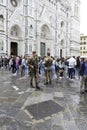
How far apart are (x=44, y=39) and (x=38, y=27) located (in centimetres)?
328

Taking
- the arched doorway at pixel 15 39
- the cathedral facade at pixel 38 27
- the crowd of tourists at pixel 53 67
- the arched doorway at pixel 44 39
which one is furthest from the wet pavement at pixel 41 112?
the arched doorway at pixel 44 39

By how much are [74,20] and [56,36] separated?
9214 millimetres

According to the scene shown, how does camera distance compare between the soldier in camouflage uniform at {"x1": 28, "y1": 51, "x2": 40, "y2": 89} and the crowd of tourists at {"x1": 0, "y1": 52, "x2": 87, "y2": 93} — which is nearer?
the crowd of tourists at {"x1": 0, "y1": 52, "x2": 87, "y2": 93}

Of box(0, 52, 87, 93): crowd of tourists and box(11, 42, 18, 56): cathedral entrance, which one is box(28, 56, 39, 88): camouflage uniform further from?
box(11, 42, 18, 56): cathedral entrance

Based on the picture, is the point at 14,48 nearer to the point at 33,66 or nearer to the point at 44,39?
the point at 44,39

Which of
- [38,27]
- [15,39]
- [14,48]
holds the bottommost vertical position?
[14,48]

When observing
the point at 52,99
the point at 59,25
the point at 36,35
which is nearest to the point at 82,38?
the point at 59,25

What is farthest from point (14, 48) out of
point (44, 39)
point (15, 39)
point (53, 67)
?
point (53, 67)

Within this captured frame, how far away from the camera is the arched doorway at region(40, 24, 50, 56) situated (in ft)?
110

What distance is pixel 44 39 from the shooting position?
3409cm

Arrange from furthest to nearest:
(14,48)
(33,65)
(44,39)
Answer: (44,39) → (14,48) → (33,65)

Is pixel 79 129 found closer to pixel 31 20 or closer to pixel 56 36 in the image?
pixel 31 20

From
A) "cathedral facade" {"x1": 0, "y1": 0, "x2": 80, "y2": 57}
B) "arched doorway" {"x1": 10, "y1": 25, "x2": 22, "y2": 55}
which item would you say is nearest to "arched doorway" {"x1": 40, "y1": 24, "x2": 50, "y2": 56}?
"cathedral facade" {"x1": 0, "y1": 0, "x2": 80, "y2": 57}

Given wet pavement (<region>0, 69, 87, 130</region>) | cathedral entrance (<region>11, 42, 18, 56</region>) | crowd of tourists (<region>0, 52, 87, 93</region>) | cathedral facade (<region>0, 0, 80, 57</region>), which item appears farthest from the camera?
cathedral entrance (<region>11, 42, 18, 56</region>)
